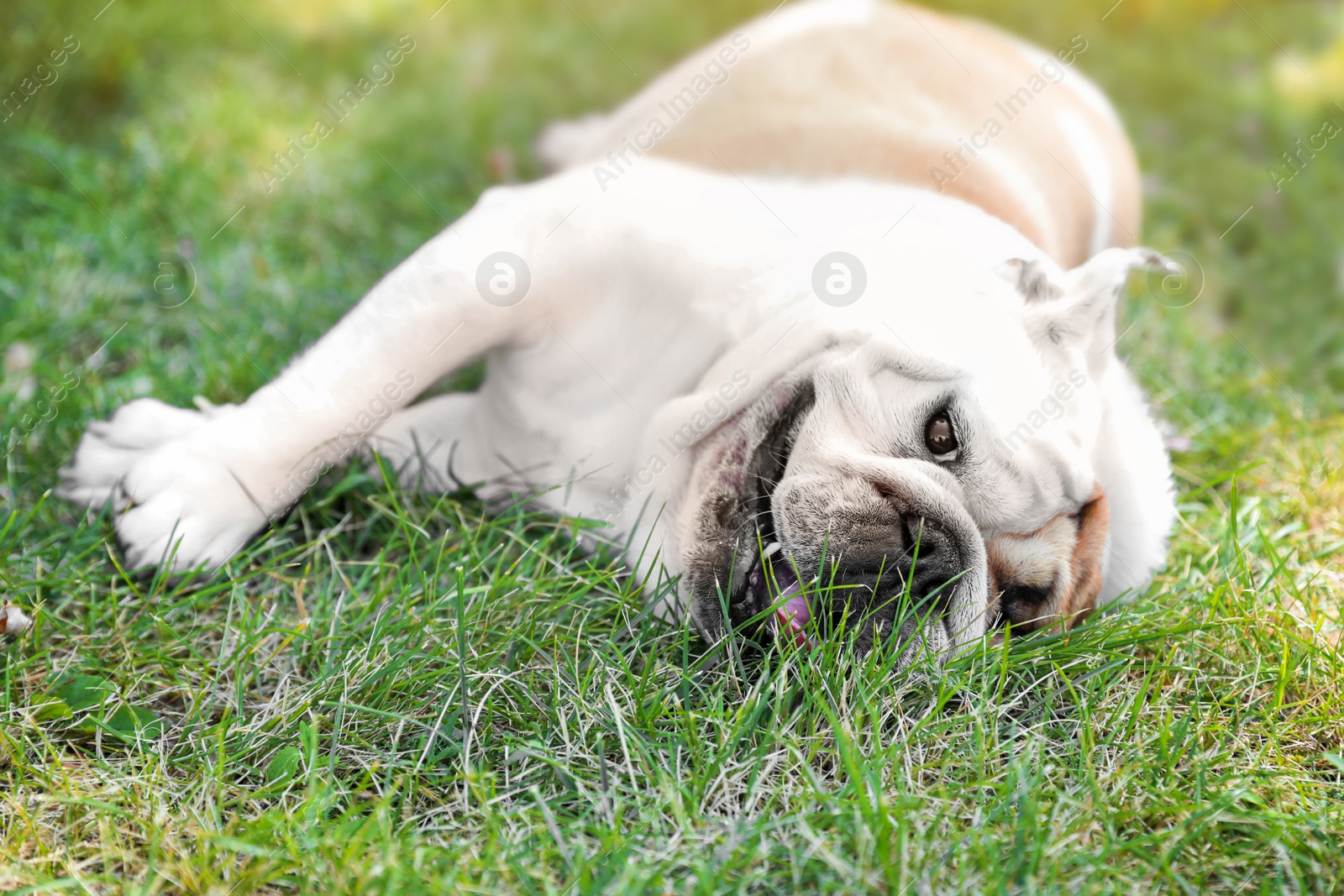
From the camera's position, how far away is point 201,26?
514cm

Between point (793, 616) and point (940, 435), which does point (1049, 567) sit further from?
point (793, 616)

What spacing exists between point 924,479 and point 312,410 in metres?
1.54

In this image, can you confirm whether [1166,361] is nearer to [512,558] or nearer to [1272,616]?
[1272,616]

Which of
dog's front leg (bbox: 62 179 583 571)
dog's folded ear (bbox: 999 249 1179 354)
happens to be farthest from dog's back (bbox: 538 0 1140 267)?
dog's folded ear (bbox: 999 249 1179 354)

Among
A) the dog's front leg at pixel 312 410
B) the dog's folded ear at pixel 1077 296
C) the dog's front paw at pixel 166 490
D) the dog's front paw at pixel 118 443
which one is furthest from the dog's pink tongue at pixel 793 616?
the dog's front paw at pixel 118 443

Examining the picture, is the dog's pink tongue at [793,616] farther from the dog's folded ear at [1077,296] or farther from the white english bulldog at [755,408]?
the dog's folded ear at [1077,296]

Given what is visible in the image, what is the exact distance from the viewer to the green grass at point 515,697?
189 centimetres

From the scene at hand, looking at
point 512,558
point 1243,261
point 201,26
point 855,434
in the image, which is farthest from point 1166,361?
point 201,26

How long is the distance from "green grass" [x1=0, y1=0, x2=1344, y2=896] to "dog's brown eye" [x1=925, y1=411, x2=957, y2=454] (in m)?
0.48

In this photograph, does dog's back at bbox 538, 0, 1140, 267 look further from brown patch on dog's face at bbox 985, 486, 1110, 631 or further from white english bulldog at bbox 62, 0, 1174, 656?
brown patch on dog's face at bbox 985, 486, 1110, 631

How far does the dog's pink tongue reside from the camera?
7.50ft

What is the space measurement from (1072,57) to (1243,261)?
1735 mm

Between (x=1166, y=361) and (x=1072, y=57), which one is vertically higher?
(x=1072, y=57)

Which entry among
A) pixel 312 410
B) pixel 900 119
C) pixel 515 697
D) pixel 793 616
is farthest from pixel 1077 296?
pixel 312 410
